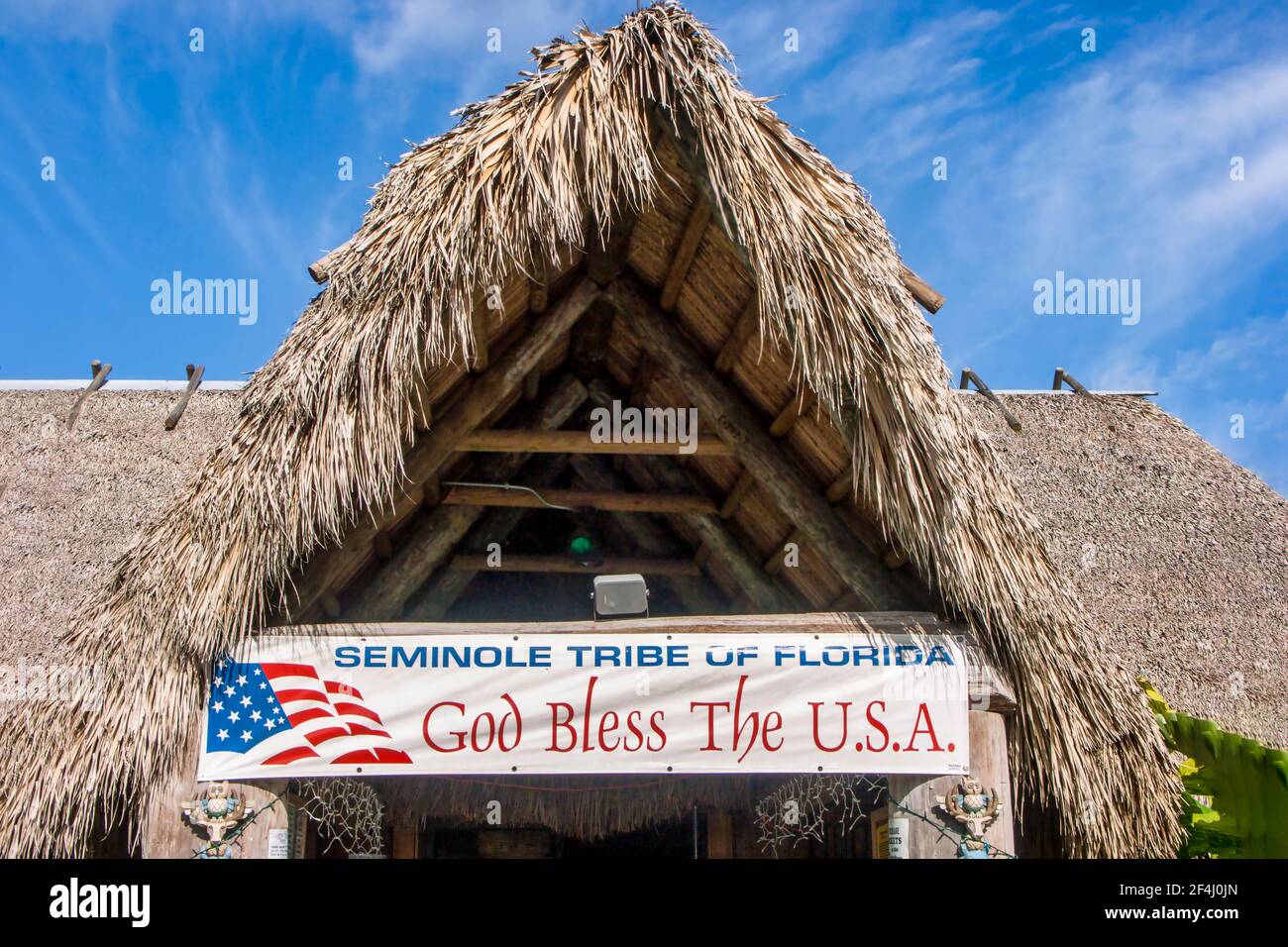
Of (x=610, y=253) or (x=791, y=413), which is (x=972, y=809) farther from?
(x=610, y=253)

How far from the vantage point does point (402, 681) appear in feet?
11.7

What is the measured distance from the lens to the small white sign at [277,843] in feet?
11.2

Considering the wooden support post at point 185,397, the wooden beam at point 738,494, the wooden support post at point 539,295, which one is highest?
the wooden support post at point 185,397

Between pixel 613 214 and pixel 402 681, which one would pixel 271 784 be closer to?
pixel 402 681

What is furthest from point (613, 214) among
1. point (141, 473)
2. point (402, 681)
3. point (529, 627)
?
point (141, 473)

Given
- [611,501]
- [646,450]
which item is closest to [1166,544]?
[611,501]

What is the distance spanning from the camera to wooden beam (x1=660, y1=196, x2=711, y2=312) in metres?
3.76

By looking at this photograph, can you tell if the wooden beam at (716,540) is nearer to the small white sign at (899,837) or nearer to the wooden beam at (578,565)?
the wooden beam at (578,565)

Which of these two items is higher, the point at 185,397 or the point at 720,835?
the point at 185,397

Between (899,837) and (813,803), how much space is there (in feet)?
3.69

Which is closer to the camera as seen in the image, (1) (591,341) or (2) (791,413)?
(2) (791,413)

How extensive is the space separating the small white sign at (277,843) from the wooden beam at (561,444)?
5.58 ft

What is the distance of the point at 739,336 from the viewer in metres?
4.05

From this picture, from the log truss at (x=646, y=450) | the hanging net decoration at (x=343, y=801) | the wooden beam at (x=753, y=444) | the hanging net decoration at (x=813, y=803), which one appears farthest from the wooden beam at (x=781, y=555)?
the hanging net decoration at (x=343, y=801)
